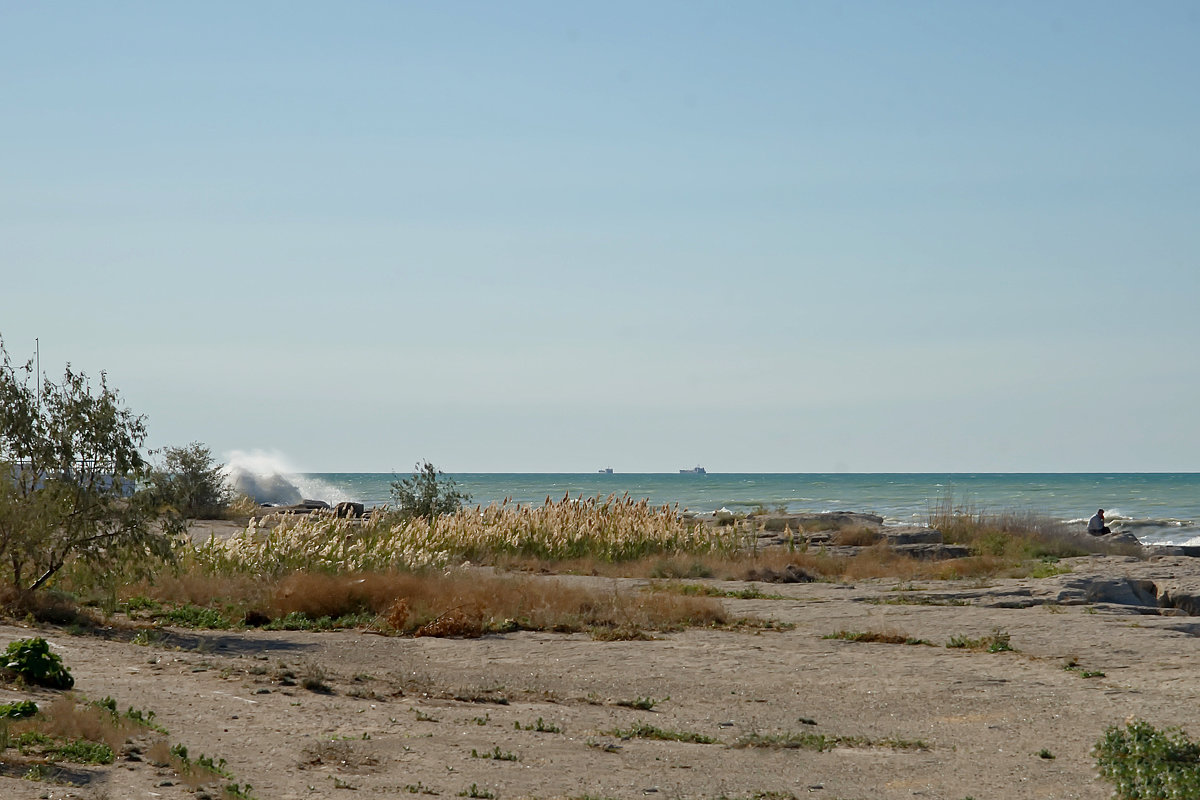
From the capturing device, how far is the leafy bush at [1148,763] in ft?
21.0

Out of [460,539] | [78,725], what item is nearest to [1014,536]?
[460,539]

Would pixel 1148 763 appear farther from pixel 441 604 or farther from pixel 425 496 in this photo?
pixel 425 496

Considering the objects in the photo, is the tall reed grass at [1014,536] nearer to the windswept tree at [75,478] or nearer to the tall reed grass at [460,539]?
the tall reed grass at [460,539]

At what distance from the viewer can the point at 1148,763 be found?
6.92 meters

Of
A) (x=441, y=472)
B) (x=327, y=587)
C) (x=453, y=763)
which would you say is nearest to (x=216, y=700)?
(x=453, y=763)

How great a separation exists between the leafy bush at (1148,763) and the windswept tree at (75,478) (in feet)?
34.8

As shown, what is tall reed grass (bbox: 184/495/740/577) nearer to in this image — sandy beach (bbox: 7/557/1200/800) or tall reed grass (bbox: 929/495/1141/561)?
sandy beach (bbox: 7/557/1200/800)

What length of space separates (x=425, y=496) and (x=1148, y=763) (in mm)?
23844

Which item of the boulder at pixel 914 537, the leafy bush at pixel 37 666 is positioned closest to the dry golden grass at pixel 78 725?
the leafy bush at pixel 37 666

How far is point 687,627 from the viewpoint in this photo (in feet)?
47.1

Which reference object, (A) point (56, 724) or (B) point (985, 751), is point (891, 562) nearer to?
(B) point (985, 751)

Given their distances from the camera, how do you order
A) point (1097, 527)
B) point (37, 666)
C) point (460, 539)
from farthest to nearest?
point (1097, 527) → point (460, 539) → point (37, 666)

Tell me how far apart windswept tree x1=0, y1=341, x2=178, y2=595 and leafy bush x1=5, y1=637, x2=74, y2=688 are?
14.9ft

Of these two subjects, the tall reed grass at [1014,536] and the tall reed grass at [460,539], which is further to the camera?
the tall reed grass at [1014,536]
